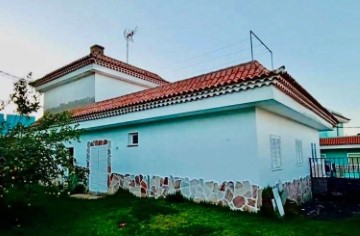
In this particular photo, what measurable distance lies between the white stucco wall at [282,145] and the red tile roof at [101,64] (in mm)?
10824

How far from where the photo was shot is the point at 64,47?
1620cm

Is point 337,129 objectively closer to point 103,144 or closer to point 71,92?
point 71,92

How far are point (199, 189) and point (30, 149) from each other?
5022 millimetres

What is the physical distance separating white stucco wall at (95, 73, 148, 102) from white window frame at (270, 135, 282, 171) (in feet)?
35.8

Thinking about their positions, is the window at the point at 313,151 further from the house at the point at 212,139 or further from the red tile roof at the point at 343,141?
the red tile roof at the point at 343,141

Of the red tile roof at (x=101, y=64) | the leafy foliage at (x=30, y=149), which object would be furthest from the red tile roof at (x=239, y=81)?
the red tile roof at (x=101, y=64)

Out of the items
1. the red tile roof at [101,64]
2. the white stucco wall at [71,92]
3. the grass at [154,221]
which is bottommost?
the grass at [154,221]

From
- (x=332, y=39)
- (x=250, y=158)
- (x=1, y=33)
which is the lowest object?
(x=250, y=158)

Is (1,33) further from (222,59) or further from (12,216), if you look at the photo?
(222,59)

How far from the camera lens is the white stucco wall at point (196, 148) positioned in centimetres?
835

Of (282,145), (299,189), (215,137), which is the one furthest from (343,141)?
(215,137)

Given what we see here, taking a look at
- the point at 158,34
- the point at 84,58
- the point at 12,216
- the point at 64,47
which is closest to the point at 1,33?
the point at 64,47

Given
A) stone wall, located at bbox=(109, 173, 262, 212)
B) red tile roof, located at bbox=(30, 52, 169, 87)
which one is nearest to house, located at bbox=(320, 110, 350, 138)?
red tile roof, located at bbox=(30, 52, 169, 87)

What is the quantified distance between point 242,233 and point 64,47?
1428cm
